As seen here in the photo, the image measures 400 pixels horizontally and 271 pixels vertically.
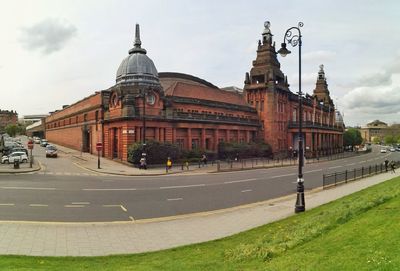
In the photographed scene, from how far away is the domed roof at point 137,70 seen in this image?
5431 centimetres

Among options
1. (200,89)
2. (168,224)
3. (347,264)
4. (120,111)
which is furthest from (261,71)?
(347,264)

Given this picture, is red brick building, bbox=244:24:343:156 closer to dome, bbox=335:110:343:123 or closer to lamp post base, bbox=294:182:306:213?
dome, bbox=335:110:343:123

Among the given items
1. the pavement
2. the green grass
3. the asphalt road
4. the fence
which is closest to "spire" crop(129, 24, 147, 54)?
the asphalt road

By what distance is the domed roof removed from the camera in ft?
178

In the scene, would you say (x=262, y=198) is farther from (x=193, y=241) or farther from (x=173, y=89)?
(x=173, y=89)

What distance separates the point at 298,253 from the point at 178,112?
45.1 metres

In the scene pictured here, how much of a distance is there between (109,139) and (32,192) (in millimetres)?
31107

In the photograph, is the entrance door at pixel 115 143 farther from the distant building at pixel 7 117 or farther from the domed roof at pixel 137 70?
the distant building at pixel 7 117

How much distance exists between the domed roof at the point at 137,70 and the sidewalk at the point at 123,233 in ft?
133

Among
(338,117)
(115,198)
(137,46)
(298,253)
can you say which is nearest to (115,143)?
(137,46)

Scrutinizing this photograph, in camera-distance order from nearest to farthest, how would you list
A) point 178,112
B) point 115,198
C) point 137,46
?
point 115,198 → point 178,112 → point 137,46

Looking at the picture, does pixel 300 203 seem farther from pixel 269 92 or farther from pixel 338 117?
pixel 338 117

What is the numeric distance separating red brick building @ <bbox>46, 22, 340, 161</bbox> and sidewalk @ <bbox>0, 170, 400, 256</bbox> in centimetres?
2711

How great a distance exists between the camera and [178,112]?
2060 inches
